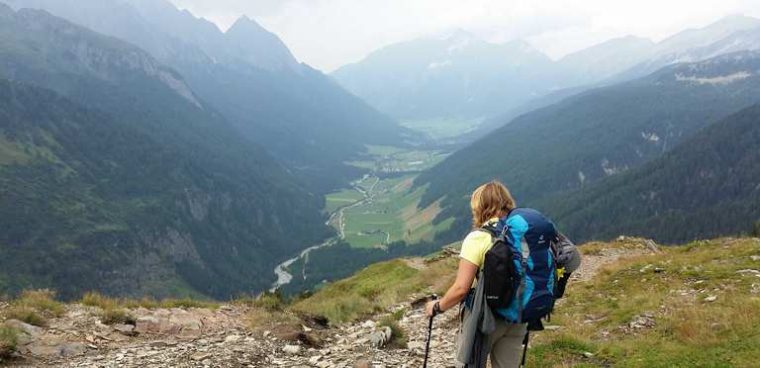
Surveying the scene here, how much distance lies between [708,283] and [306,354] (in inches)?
538

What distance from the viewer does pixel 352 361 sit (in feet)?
42.3

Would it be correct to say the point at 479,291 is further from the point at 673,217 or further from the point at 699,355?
the point at 673,217

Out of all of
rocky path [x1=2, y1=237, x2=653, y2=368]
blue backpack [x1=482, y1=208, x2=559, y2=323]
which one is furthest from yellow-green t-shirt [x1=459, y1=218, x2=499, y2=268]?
rocky path [x1=2, y1=237, x2=653, y2=368]

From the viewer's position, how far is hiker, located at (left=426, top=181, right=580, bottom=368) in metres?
7.16

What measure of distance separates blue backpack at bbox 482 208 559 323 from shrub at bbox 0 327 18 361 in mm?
11424

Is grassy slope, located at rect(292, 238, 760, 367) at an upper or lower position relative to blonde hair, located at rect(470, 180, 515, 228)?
lower

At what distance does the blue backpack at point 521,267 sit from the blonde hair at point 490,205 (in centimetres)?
40

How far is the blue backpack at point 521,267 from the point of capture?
7125 mm

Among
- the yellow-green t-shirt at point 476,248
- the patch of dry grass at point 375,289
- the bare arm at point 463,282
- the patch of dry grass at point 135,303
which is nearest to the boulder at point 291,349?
the patch of dry grass at point 375,289

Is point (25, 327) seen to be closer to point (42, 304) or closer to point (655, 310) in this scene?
point (42, 304)

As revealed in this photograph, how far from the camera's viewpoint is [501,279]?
280 inches

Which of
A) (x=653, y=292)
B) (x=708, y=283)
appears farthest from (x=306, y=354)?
(x=708, y=283)

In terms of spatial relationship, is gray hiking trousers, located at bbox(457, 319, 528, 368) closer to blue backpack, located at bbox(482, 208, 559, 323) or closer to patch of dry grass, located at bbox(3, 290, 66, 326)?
blue backpack, located at bbox(482, 208, 559, 323)

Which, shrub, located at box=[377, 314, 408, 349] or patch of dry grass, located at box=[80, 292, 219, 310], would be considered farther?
patch of dry grass, located at box=[80, 292, 219, 310]
